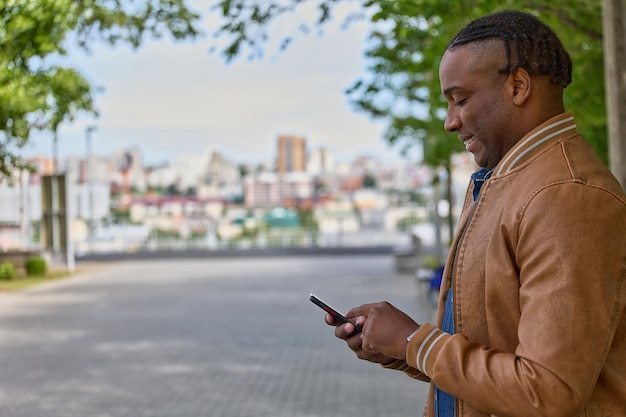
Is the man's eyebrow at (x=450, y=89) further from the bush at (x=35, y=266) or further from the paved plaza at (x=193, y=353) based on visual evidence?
the bush at (x=35, y=266)

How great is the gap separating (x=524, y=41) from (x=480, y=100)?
0.39ft

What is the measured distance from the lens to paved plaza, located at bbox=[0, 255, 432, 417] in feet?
30.0

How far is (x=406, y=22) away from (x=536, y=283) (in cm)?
930

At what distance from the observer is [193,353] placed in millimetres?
12711

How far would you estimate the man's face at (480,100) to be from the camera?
1.76 metres

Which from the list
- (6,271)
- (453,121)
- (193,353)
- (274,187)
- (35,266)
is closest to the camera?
(453,121)

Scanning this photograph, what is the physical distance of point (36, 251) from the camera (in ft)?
97.5

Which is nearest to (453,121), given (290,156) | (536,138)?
(536,138)

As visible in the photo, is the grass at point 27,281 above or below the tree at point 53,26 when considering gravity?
below

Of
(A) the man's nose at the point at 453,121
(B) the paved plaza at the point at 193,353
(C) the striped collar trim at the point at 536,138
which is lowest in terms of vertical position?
(B) the paved plaza at the point at 193,353

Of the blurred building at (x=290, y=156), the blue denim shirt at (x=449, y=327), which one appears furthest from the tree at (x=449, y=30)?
the blurred building at (x=290, y=156)

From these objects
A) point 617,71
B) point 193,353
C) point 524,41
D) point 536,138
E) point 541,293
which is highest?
point 617,71

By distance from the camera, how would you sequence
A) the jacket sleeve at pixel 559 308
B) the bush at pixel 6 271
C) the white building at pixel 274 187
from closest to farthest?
1. the jacket sleeve at pixel 559 308
2. the bush at pixel 6 271
3. the white building at pixel 274 187

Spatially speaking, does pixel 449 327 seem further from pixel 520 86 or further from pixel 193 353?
pixel 193 353
